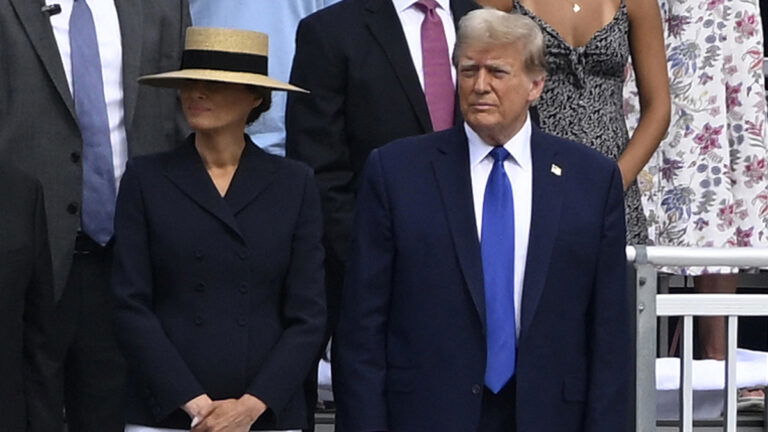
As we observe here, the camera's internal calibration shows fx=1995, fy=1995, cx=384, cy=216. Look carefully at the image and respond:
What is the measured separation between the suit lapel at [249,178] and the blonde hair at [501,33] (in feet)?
1.98

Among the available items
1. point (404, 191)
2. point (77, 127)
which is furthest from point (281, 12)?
point (404, 191)

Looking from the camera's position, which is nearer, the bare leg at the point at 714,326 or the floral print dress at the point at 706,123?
the bare leg at the point at 714,326

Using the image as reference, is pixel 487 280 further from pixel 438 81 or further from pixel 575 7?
pixel 575 7

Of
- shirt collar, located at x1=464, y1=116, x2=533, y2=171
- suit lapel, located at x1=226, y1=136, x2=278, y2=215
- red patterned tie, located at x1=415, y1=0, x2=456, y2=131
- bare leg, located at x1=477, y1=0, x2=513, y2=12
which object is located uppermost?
bare leg, located at x1=477, y1=0, x2=513, y2=12

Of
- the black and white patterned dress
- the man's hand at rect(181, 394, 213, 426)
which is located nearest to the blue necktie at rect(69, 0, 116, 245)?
the man's hand at rect(181, 394, 213, 426)

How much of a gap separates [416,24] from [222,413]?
4.68 ft

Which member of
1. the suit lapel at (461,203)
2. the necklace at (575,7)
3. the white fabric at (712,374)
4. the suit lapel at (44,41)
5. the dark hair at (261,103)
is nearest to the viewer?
the suit lapel at (461,203)

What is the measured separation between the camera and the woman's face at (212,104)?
538 cm

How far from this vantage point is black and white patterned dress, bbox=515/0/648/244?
5898 millimetres

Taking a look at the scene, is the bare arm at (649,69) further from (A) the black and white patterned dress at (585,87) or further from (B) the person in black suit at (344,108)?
(B) the person in black suit at (344,108)

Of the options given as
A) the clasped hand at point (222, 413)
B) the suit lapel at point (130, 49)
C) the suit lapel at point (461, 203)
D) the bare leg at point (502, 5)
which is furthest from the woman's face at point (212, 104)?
the bare leg at point (502, 5)

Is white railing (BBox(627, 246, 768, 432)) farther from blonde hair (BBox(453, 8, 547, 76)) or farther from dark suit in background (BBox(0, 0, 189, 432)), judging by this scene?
dark suit in background (BBox(0, 0, 189, 432))

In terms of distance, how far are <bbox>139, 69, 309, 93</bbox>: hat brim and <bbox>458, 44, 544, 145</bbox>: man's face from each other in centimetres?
52

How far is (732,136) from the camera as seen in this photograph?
7359mm
